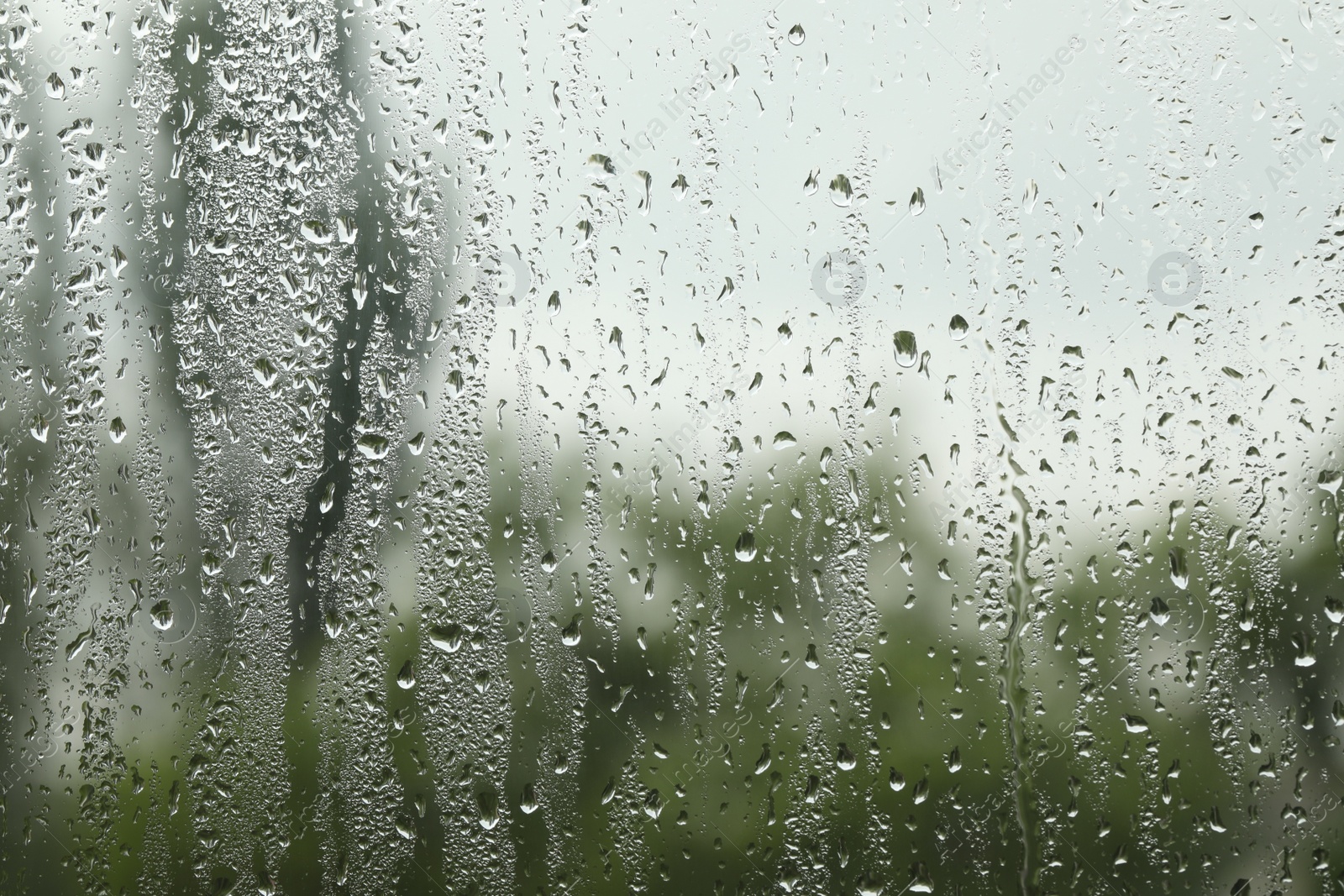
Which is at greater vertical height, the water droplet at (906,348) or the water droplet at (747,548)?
the water droplet at (906,348)

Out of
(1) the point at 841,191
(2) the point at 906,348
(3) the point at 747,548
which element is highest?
(1) the point at 841,191

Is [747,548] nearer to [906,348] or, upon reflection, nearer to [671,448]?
[671,448]

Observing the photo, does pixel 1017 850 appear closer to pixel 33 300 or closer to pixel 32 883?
pixel 32 883

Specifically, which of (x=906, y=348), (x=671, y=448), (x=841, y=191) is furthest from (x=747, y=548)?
(x=841, y=191)

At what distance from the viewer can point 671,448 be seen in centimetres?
80

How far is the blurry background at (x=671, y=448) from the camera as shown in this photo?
29.3 inches

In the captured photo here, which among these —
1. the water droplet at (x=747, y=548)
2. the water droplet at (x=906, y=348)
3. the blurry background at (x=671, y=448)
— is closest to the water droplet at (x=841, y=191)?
the blurry background at (x=671, y=448)

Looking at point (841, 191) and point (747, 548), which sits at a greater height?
point (841, 191)

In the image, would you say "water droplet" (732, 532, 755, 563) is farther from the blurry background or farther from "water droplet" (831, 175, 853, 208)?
"water droplet" (831, 175, 853, 208)

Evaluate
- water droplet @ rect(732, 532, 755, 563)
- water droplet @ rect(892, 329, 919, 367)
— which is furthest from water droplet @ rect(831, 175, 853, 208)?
water droplet @ rect(732, 532, 755, 563)

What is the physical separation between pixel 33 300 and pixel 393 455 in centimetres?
49

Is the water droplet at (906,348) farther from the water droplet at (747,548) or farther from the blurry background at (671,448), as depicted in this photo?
the water droplet at (747,548)

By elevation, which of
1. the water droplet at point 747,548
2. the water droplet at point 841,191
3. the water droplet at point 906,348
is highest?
the water droplet at point 841,191

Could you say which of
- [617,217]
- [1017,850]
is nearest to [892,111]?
→ [617,217]
